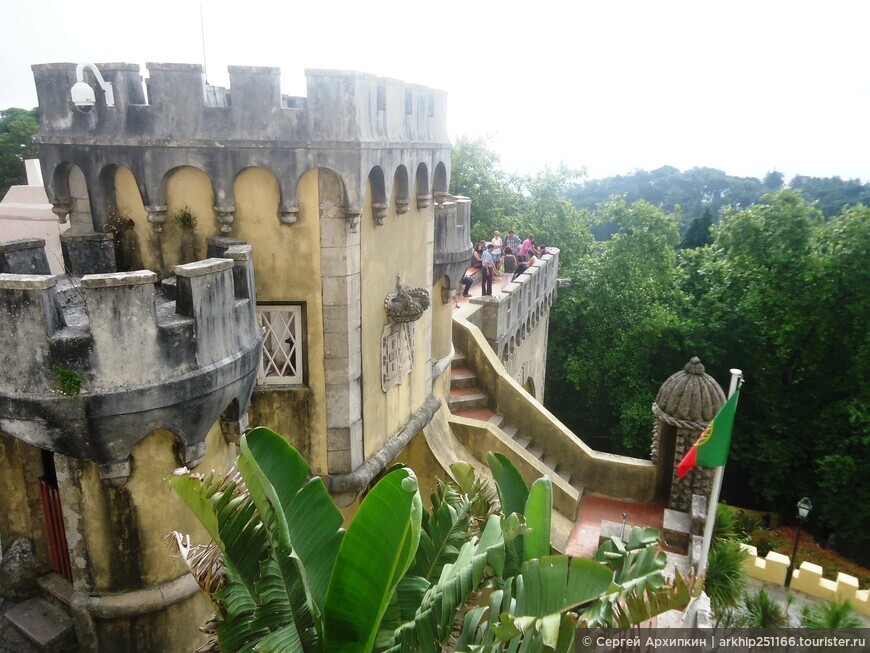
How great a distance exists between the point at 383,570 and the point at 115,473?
12.2 feet

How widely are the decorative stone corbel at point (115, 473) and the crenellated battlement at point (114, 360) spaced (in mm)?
72

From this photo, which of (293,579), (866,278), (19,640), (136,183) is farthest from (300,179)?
(866,278)

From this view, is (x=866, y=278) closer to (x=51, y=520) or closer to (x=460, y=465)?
(x=460, y=465)

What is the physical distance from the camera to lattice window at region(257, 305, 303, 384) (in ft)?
29.3

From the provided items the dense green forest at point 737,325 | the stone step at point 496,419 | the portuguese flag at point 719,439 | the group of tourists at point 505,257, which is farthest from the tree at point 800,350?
the portuguese flag at point 719,439

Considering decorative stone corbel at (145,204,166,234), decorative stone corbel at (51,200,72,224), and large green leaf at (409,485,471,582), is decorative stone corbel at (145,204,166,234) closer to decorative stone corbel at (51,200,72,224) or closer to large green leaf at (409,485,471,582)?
decorative stone corbel at (51,200,72,224)

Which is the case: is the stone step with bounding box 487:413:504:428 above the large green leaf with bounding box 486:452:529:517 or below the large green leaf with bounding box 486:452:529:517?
below

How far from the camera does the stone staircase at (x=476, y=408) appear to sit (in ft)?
56.4

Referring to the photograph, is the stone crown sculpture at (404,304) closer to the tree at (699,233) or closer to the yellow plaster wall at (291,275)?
the yellow plaster wall at (291,275)

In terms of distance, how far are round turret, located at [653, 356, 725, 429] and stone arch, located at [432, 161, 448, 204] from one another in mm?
6419

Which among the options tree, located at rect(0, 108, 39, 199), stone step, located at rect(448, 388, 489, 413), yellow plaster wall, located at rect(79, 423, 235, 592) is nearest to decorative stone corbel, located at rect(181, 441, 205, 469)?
yellow plaster wall, located at rect(79, 423, 235, 592)

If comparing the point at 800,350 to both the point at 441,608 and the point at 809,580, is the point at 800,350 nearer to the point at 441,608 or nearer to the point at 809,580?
the point at 809,580

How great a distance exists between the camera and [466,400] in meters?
17.6

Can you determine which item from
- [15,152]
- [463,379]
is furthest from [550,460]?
[15,152]
